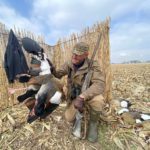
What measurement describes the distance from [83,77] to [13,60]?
152 cm

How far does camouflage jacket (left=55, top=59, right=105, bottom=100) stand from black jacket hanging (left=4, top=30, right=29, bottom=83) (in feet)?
2.90

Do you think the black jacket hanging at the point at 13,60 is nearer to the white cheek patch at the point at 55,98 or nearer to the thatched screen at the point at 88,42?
the thatched screen at the point at 88,42

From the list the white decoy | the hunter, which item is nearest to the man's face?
the hunter

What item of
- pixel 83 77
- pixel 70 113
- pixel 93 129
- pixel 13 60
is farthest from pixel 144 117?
pixel 13 60

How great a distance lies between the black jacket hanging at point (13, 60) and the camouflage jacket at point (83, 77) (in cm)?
88

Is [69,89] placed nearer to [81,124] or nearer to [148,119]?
[81,124]

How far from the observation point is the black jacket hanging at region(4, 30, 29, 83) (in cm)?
427

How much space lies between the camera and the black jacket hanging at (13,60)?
4.27 metres

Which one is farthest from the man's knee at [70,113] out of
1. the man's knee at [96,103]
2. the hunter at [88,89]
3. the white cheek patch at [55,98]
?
the man's knee at [96,103]

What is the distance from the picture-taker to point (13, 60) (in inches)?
169

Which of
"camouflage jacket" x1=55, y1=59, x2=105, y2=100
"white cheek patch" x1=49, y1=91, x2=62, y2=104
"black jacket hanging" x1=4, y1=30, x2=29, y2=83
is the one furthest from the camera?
A: "black jacket hanging" x1=4, y1=30, x2=29, y2=83

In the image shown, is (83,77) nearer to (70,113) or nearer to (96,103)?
(96,103)

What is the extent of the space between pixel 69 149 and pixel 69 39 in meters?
2.70

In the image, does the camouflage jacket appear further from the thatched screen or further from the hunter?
the thatched screen
